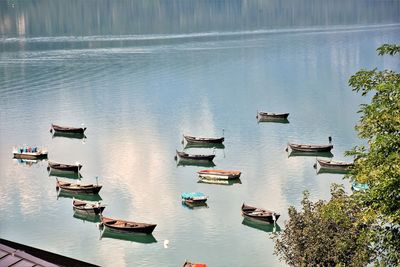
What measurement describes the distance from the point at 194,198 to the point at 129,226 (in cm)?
715

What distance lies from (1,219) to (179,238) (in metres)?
13.7

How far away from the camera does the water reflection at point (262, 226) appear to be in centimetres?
4376

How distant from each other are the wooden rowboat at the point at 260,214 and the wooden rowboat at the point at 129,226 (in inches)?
261

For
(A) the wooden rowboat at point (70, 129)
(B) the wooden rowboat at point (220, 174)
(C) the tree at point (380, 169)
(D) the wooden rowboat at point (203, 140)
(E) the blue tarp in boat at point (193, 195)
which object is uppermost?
(C) the tree at point (380, 169)

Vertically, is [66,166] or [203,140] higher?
[203,140]

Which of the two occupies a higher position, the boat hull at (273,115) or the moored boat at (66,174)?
the boat hull at (273,115)

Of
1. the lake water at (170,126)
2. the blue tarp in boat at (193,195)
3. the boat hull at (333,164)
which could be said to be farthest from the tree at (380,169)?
the boat hull at (333,164)

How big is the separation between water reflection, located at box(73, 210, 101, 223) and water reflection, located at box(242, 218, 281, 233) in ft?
32.3

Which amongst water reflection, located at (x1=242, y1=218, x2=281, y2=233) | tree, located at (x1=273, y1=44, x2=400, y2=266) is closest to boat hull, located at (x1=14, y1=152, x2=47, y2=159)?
water reflection, located at (x1=242, y1=218, x2=281, y2=233)

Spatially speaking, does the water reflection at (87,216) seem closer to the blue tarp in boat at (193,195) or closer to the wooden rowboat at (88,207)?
the wooden rowboat at (88,207)

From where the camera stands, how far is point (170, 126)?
73.3m

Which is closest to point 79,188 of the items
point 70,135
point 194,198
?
point 194,198

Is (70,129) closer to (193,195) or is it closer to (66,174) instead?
(66,174)

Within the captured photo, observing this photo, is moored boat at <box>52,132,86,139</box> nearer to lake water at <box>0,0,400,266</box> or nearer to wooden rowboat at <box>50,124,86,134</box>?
wooden rowboat at <box>50,124,86,134</box>
